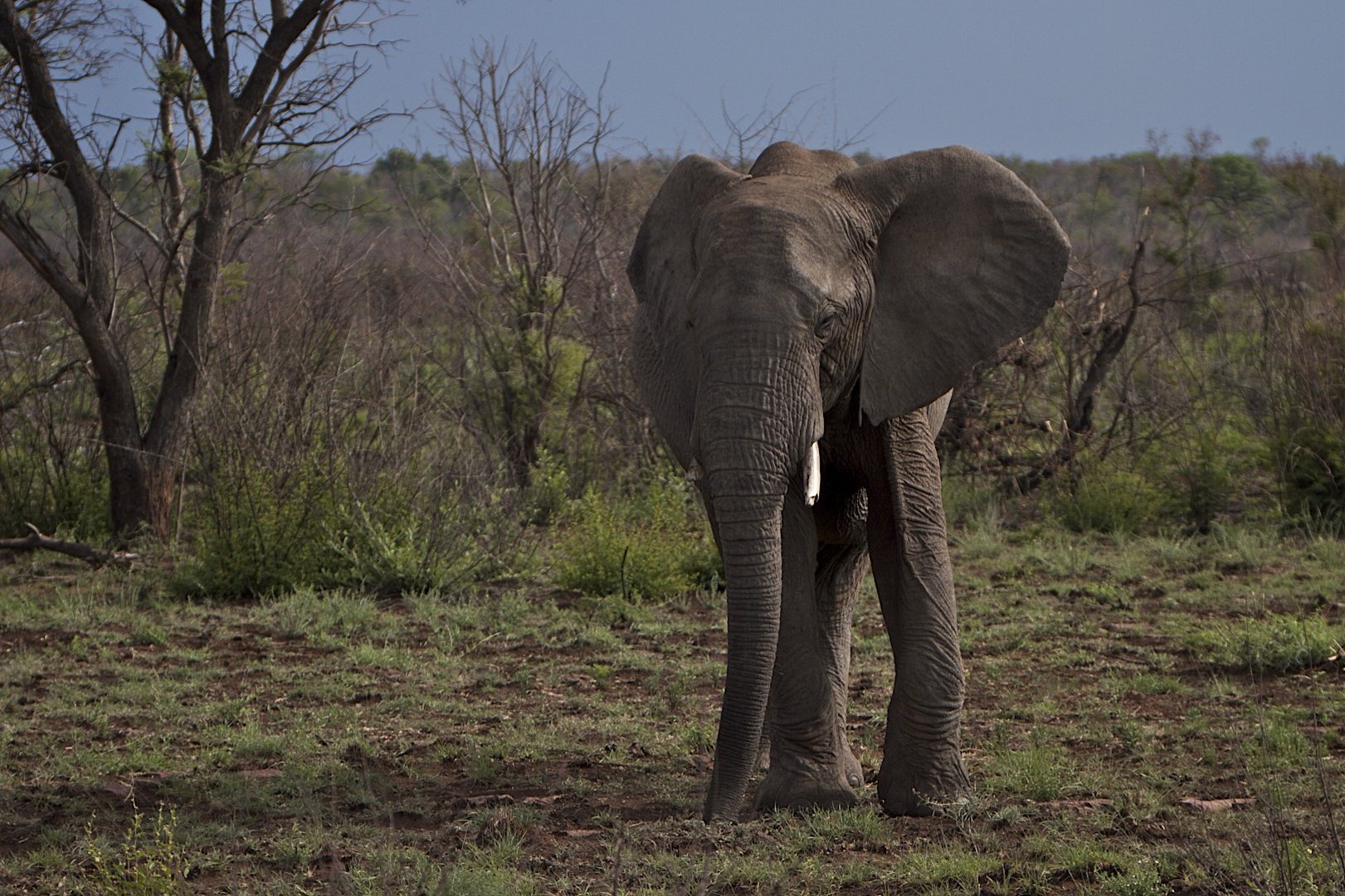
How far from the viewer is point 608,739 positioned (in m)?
6.14

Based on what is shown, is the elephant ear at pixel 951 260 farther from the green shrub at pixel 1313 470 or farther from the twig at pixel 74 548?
the twig at pixel 74 548

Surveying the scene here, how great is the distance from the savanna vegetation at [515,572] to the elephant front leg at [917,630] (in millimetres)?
209

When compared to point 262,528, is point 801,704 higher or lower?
lower

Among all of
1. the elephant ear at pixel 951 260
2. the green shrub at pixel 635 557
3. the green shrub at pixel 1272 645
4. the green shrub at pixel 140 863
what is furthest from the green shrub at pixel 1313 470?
the green shrub at pixel 140 863

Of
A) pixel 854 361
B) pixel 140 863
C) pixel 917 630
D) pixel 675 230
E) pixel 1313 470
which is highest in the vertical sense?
pixel 675 230

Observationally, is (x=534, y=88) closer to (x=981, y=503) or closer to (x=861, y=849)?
(x=981, y=503)

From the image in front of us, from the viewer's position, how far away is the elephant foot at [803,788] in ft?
16.1

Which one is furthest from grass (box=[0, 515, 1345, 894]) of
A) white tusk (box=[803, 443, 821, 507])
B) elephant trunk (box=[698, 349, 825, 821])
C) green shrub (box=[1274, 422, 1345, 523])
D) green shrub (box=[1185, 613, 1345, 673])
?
white tusk (box=[803, 443, 821, 507])

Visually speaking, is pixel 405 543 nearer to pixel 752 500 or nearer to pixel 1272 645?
pixel 1272 645

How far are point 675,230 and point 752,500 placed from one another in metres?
1.19

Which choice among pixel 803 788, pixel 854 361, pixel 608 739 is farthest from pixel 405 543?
pixel 854 361

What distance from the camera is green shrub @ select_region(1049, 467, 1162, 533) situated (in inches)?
431

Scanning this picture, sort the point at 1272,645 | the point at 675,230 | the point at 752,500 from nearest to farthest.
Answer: the point at 752,500 → the point at 675,230 → the point at 1272,645

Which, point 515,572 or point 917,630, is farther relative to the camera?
point 515,572
